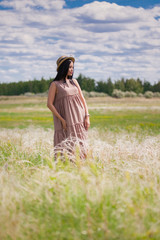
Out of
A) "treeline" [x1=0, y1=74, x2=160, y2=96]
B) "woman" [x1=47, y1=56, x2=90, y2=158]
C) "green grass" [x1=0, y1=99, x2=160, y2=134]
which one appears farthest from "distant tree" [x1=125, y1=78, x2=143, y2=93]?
"woman" [x1=47, y1=56, x2=90, y2=158]

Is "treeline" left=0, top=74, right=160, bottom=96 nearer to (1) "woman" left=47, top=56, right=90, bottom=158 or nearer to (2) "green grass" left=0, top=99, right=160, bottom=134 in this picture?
(2) "green grass" left=0, top=99, right=160, bottom=134

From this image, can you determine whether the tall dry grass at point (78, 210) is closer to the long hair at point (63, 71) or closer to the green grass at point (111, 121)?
the long hair at point (63, 71)

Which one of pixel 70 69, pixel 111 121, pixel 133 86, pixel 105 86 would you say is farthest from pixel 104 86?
pixel 70 69

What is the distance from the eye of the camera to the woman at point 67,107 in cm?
558

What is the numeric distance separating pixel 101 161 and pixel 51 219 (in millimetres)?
2750

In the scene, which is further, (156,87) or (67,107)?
(156,87)

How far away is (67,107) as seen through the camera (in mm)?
5613

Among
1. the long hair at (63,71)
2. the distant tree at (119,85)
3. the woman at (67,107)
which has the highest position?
the distant tree at (119,85)

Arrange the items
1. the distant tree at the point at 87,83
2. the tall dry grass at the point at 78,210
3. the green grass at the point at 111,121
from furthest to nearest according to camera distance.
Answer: the distant tree at the point at 87,83 → the green grass at the point at 111,121 → the tall dry grass at the point at 78,210

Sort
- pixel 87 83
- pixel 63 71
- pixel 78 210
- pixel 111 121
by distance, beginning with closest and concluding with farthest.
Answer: pixel 78 210, pixel 63 71, pixel 111 121, pixel 87 83

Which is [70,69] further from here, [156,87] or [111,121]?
[156,87]

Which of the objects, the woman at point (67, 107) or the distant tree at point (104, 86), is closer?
the woman at point (67, 107)

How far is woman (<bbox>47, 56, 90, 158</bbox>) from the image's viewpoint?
5578 millimetres

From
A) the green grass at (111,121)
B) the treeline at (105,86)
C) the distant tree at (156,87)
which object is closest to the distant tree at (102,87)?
the treeline at (105,86)
